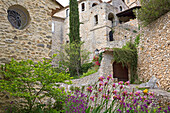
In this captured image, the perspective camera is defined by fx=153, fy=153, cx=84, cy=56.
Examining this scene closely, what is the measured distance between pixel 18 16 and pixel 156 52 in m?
6.99

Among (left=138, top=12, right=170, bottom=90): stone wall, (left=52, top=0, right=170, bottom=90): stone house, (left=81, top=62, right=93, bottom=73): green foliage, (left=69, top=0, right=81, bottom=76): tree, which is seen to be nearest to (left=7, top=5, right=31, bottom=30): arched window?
(left=52, top=0, right=170, bottom=90): stone house

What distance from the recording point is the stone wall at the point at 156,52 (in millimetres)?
7504

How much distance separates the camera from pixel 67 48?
1371 centimetres

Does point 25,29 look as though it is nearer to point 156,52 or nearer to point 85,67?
point 156,52

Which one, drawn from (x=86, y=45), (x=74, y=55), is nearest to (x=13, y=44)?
(x=74, y=55)

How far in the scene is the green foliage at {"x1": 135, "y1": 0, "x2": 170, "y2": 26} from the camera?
7540mm

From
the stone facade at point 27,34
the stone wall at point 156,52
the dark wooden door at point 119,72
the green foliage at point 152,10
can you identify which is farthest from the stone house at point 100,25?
the stone facade at point 27,34

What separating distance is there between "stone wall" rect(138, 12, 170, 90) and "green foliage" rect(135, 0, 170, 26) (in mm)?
239

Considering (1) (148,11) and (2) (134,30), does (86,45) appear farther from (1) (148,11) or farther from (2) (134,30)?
(1) (148,11)

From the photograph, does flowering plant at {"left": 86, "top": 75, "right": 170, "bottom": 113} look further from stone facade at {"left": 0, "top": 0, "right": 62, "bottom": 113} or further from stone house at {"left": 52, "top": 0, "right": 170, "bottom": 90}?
stone house at {"left": 52, "top": 0, "right": 170, "bottom": 90}

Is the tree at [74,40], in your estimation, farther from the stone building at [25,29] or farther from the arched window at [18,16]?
the arched window at [18,16]

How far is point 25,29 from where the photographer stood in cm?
468

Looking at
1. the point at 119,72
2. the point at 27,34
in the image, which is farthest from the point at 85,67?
the point at 27,34

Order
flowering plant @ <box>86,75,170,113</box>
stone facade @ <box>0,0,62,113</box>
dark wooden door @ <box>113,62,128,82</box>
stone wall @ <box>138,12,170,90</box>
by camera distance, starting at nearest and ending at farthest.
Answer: flowering plant @ <box>86,75,170,113</box> < stone facade @ <box>0,0,62,113</box> < stone wall @ <box>138,12,170,90</box> < dark wooden door @ <box>113,62,128,82</box>
